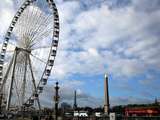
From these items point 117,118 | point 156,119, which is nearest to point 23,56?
point 117,118

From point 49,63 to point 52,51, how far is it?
6.74ft

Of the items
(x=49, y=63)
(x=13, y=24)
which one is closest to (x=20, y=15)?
(x=13, y=24)

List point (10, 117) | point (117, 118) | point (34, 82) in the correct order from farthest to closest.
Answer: point (10, 117) → point (34, 82) → point (117, 118)

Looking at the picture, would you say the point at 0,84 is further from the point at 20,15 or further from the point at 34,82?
the point at 20,15

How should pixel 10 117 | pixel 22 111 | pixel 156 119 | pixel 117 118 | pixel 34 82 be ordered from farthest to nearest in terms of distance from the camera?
pixel 10 117 → pixel 22 111 → pixel 34 82 → pixel 117 118 → pixel 156 119

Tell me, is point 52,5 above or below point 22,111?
above

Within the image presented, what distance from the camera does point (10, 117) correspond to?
5447 cm

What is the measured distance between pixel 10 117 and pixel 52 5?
70.8 feet

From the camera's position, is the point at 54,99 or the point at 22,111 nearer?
the point at 22,111

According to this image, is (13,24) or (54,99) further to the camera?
(54,99)

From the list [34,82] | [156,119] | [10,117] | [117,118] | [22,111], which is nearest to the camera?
[156,119]

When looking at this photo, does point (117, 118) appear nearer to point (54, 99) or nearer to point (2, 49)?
point (54, 99)

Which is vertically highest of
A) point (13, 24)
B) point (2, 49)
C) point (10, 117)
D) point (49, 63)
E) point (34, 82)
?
point (13, 24)

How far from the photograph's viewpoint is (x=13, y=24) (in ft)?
174
